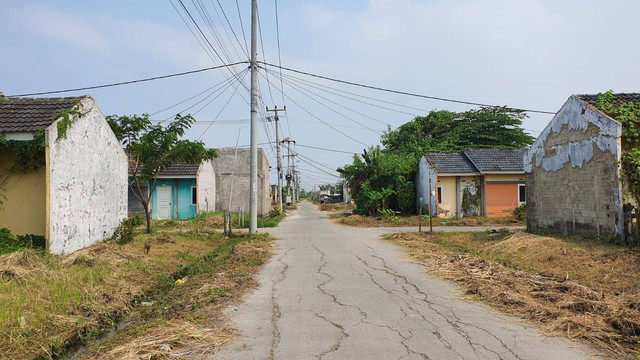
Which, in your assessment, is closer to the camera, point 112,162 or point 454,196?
point 112,162

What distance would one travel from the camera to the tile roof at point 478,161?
93.8 ft

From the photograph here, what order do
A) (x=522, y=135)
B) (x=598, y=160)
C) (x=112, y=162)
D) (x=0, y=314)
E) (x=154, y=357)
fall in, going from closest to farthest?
1. (x=154, y=357)
2. (x=0, y=314)
3. (x=598, y=160)
4. (x=112, y=162)
5. (x=522, y=135)

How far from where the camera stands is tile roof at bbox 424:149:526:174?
28578 millimetres

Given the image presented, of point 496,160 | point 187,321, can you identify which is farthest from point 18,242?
point 496,160

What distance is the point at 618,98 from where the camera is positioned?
14594 mm

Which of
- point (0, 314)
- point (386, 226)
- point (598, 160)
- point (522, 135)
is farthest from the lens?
point (522, 135)

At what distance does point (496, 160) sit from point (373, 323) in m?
26.4

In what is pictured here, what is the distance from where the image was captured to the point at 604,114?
1341 cm

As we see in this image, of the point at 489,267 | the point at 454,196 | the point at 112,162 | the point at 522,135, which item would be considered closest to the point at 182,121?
the point at 112,162

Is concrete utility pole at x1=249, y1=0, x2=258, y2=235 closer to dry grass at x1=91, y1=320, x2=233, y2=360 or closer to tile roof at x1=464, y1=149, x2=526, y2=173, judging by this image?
dry grass at x1=91, y1=320, x2=233, y2=360

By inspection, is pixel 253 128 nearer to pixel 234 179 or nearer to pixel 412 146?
pixel 234 179

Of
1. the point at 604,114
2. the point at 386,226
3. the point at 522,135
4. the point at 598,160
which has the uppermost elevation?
the point at 522,135

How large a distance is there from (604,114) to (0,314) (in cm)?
1588

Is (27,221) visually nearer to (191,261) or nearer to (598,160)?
(191,261)
